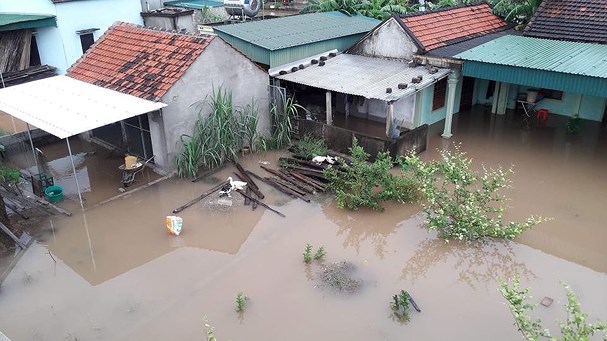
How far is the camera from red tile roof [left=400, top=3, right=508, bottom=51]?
1619 cm

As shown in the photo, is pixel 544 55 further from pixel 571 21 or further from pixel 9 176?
pixel 9 176

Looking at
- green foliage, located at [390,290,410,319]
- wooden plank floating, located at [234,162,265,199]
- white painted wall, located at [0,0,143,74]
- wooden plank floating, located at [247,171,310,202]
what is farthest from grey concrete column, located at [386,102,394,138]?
white painted wall, located at [0,0,143,74]

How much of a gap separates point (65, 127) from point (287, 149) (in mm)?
6263

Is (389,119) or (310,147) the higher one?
(389,119)

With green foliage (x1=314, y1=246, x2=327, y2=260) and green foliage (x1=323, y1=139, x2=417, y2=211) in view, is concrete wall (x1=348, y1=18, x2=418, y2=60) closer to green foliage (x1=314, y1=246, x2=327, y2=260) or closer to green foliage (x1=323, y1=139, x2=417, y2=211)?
green foliage (x1=323, y1=139, x2=417, y2=211)

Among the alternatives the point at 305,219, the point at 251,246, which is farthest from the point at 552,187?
the point at 251,246

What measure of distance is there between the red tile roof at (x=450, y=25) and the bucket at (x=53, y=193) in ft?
36.7

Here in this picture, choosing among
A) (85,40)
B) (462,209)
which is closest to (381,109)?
(462,209)

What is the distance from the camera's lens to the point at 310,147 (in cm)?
1424

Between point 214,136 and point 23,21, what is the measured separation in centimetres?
1057

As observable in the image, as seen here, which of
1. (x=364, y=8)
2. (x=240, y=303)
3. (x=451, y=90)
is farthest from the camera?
(x=364, y=8)

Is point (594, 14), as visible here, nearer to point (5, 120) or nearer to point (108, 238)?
point (108, 238)

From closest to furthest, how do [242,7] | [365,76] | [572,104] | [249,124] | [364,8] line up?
[249,124], [365,76], [572,104], [364,8], [242,7]

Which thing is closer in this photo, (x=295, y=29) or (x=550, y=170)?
(x=550, y=170)
